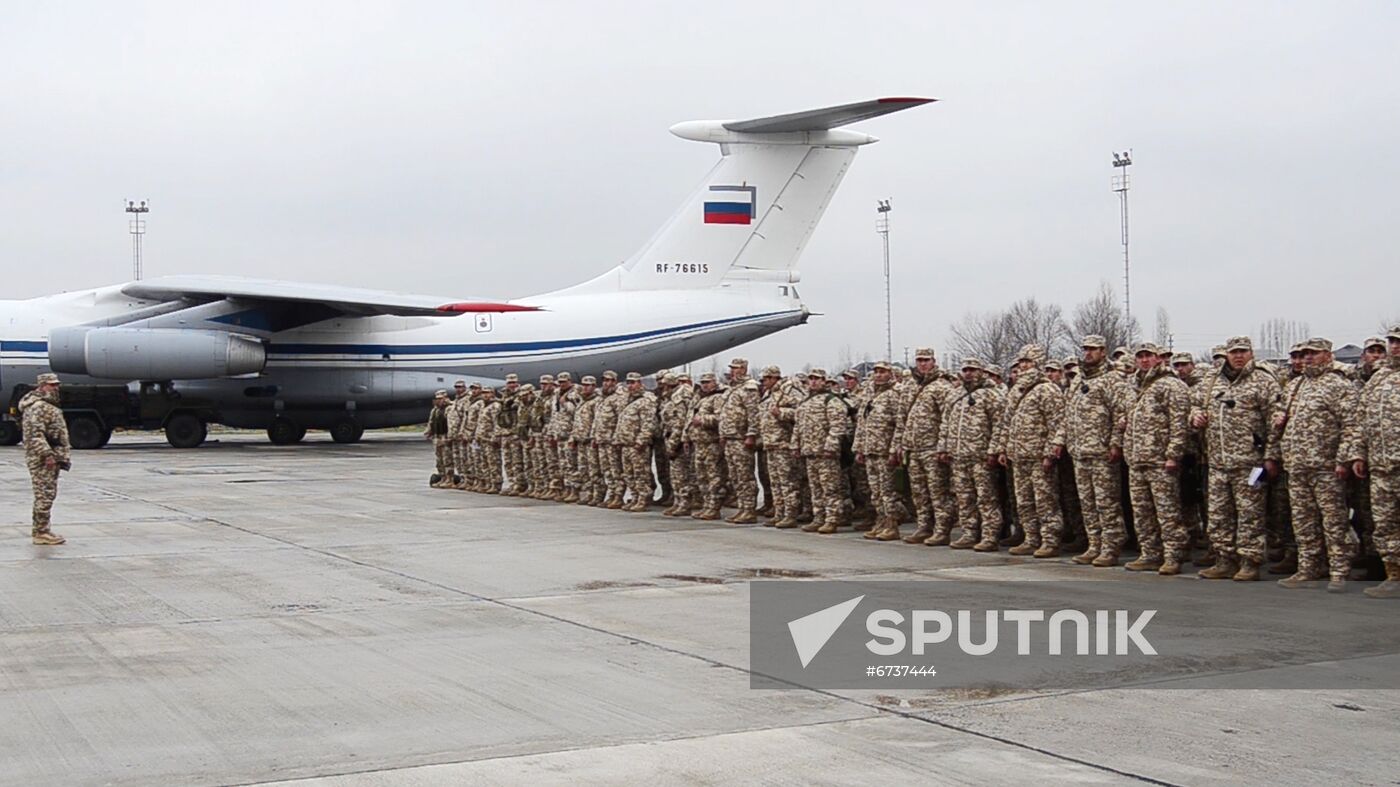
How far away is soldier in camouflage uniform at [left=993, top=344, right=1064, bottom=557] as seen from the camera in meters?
11.1

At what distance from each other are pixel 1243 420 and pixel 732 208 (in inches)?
784

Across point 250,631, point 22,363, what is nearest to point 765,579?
point 250,631

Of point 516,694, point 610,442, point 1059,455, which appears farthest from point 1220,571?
point 610,442

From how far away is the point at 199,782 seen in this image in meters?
4.86

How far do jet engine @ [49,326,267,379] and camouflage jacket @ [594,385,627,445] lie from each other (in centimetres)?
1301

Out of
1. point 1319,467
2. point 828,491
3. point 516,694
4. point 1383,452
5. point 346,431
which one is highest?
point 1383,452

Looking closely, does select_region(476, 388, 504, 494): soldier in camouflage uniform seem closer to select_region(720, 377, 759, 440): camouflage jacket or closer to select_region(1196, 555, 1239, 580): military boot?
select_region(720, 377, 759, 440): camouflage jacket

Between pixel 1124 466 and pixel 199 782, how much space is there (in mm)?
7780

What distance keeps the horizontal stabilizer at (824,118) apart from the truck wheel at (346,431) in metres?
10.7

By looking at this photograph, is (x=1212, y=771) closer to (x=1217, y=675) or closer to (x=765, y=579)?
(x=1217, y=675)

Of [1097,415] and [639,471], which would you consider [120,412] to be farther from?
[1097,415]

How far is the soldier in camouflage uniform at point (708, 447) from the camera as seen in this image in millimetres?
14859

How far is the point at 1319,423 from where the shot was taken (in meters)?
9.20

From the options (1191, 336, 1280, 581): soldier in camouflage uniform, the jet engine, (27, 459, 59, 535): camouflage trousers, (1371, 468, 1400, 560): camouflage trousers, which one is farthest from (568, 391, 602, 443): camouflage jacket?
the jet engine
